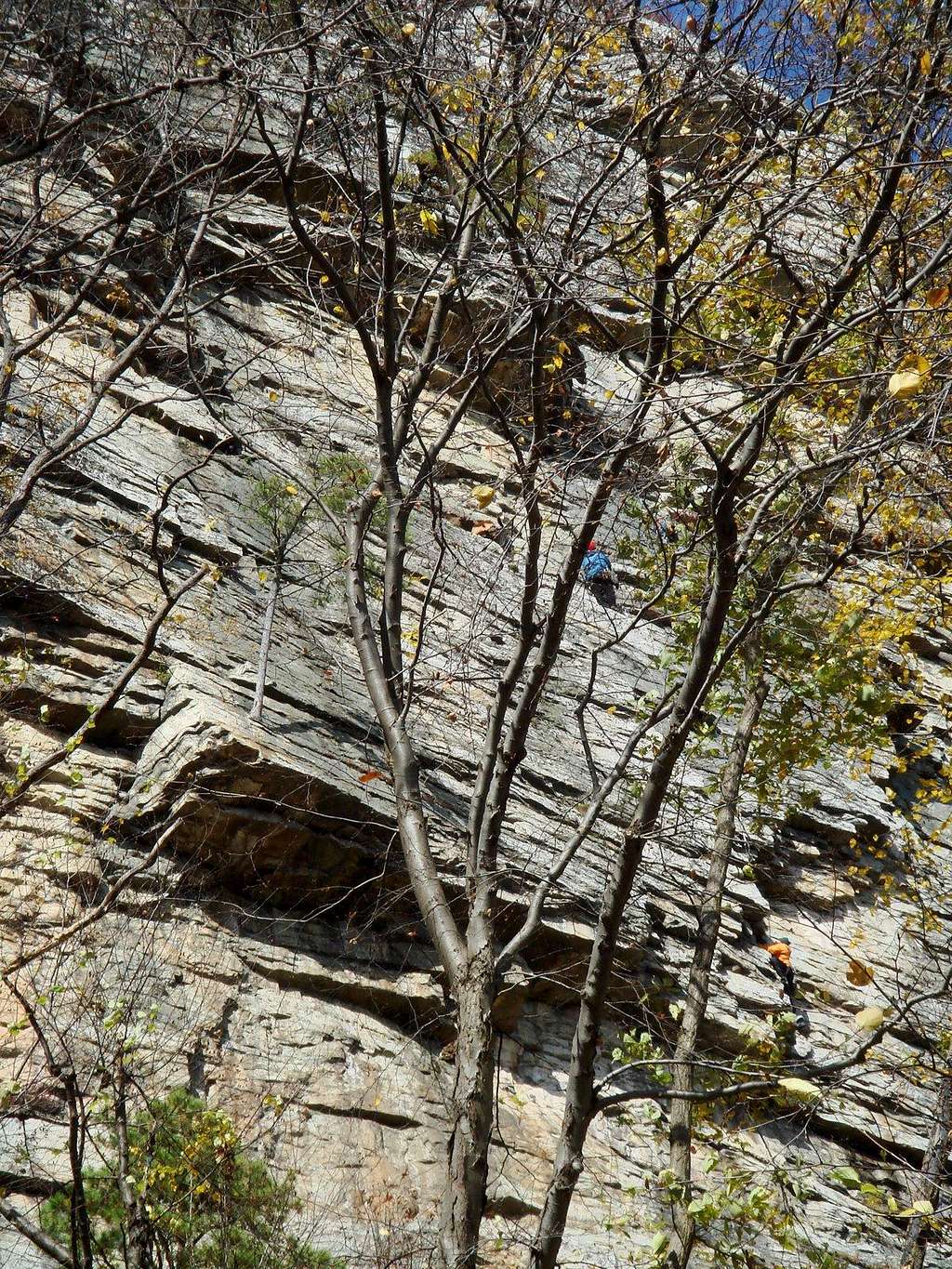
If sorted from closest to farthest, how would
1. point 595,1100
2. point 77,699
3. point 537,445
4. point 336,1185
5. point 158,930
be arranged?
point 595,1100 < point 537,445 < point 336,1185 < point 158,930 < point 77,699

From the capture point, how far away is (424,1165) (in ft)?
26.8

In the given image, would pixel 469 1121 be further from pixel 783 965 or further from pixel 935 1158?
pixel 783 965

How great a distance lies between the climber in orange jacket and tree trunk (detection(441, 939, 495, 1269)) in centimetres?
857

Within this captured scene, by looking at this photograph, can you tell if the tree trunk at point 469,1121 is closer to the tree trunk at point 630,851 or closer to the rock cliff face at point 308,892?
the tree trunk at point 630,851

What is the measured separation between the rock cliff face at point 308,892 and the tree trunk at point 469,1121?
1.40m

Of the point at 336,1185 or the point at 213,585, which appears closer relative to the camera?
the point at 336,1185

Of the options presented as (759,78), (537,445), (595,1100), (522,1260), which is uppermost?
(759,78)

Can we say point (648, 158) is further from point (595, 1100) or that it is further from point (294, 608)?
point (294, 608)

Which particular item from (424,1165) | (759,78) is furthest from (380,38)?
(424,1165)

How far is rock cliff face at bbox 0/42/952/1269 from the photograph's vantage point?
23.6 ft

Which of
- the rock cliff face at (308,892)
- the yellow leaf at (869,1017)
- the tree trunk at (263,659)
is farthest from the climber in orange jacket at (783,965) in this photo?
the yellow leaf at (869,1017)

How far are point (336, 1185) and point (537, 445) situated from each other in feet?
19.9


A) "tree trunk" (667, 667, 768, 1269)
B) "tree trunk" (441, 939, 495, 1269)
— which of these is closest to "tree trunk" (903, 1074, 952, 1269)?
"tree trunk" (667, 667, 768, 1269)

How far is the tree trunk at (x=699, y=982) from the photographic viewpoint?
6.29 meters
